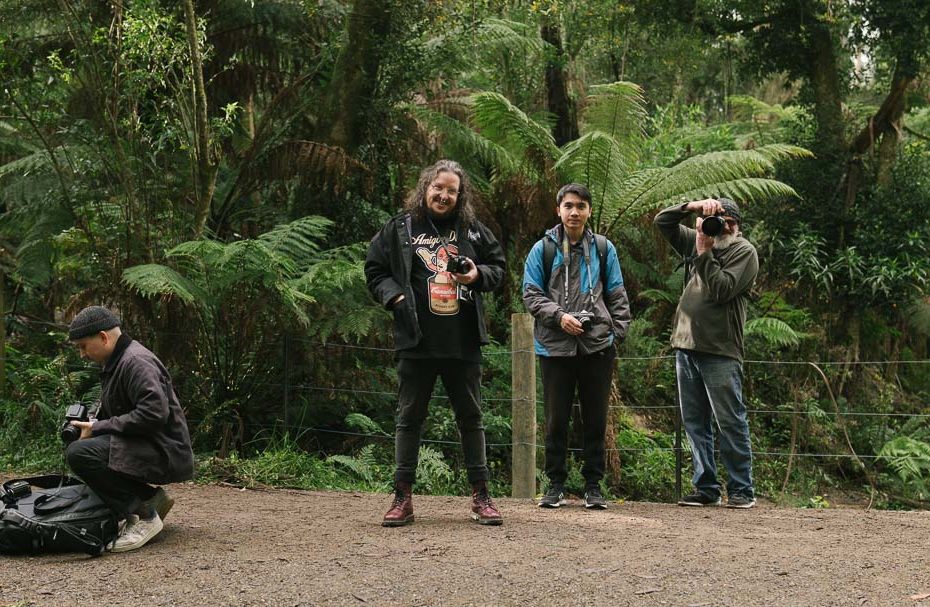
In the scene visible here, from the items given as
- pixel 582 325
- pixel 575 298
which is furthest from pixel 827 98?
pixel 582 325

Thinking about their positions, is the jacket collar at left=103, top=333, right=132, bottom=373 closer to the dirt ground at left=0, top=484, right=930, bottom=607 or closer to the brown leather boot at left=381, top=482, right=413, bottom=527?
the dirt ground at left=0, top=484, right=930, bottom=607

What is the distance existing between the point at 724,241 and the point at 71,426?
4.17 m

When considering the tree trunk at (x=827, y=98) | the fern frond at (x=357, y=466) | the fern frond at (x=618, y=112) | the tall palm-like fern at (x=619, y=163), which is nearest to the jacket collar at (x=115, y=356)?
the fern frond at (x=357, y=466)

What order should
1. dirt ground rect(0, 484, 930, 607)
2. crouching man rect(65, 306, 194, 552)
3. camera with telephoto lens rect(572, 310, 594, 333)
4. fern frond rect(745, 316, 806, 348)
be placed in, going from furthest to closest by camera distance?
fern frond rect(745, 316, 806, 348), camera with telephoto lens rect(572, 310, 594, 333), crouching man rect(65, 306, 194, 552), dirt ground rect(0, 484, 930, 607)

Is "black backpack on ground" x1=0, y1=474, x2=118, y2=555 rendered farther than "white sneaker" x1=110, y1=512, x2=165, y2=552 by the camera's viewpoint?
No

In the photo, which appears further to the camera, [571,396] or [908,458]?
[908,458]

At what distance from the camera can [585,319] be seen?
599cm

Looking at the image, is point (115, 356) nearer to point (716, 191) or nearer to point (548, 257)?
point (548, 257)

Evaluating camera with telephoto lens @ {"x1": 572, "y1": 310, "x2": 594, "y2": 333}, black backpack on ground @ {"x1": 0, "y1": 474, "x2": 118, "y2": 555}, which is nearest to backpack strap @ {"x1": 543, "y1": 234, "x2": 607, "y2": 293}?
camera with telephoto lens @ {"x1": 572, "y1": 310, "x2": 594, "y2": 333}

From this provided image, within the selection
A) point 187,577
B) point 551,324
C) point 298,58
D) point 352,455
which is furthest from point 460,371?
point 298,58

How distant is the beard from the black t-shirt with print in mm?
1986

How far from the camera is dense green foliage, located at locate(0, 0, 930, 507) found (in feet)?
27.4

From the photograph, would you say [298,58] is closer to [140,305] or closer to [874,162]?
[140,305]

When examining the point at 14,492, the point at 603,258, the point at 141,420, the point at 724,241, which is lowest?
the point at 14,492
